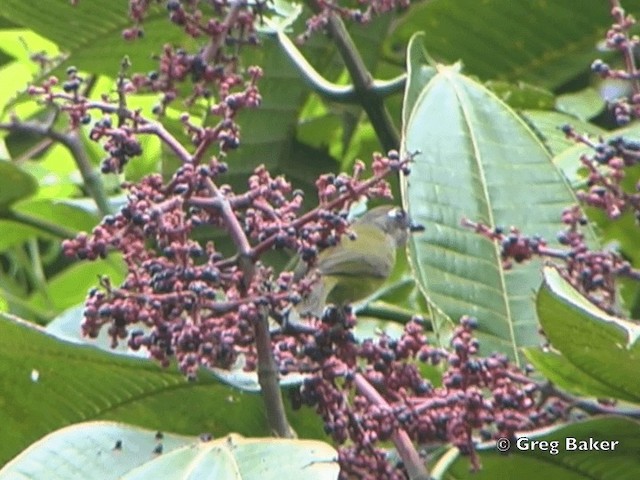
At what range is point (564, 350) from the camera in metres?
1.47

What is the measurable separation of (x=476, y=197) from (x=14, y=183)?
0.87m

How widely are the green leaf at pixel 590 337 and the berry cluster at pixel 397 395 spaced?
6cm

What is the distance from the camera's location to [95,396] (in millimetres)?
1573

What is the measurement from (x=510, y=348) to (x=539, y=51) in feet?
3.17

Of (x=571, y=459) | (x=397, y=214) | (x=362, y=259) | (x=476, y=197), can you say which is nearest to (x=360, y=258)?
(x=362, y=259)

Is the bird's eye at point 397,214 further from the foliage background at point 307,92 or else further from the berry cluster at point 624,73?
the berry cluster at point 624,73

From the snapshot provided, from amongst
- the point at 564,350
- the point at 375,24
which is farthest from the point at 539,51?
the point at 564,350

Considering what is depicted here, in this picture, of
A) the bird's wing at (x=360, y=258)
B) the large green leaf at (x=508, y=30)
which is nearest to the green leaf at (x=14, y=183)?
the large green leaf at (x=508, y=30)

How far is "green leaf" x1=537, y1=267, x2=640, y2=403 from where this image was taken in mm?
1323

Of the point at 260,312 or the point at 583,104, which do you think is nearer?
the point at 260,312

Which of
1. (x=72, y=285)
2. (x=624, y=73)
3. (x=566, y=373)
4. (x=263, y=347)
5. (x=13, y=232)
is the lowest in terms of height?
(x=72, y=285)

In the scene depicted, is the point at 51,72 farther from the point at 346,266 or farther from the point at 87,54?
the point at 346,266

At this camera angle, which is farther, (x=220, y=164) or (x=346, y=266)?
(x=346, y=266)

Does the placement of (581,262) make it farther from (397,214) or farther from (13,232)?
(13,232)
